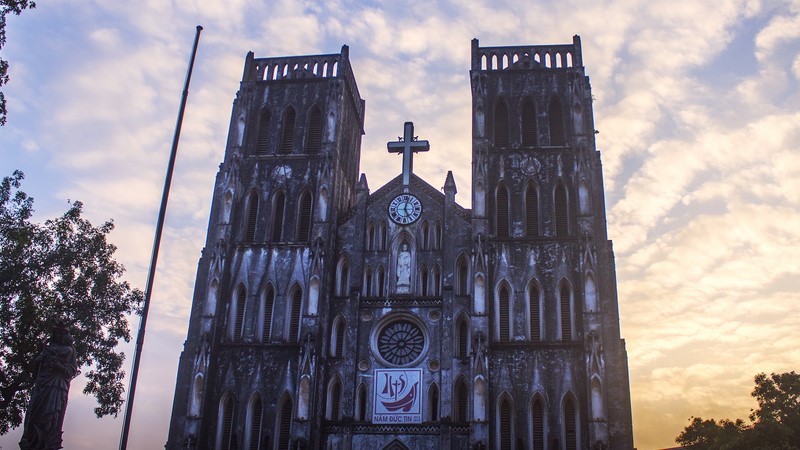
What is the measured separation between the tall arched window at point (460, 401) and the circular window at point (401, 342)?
79.3 inches

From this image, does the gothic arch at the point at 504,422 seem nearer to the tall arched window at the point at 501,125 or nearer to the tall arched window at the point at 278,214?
the tall arched window at the point at 501,125

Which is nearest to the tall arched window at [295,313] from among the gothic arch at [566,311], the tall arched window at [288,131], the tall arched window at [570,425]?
the tall arched window at [288,131]

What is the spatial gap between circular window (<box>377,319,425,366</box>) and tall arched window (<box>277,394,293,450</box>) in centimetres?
401

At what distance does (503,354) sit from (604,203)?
7.82m

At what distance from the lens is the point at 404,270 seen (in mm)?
32219

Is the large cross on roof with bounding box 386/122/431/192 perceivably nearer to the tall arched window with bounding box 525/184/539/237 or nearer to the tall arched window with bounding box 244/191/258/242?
the tall arched window with bounding box 525/184/539/237

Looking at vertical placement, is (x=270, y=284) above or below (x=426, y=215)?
below

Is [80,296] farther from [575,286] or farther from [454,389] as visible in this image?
[575,286]

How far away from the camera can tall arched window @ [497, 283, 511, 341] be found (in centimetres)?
3059

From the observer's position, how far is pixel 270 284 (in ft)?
107

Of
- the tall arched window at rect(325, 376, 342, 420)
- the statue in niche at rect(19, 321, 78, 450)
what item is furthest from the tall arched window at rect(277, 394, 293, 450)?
the statue in niche at rect(19, 321, 78, 450)

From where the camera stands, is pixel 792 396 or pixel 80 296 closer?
pixel 80 296

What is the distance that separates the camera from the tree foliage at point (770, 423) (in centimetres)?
2947

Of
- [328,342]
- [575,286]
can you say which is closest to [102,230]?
[328,342]
